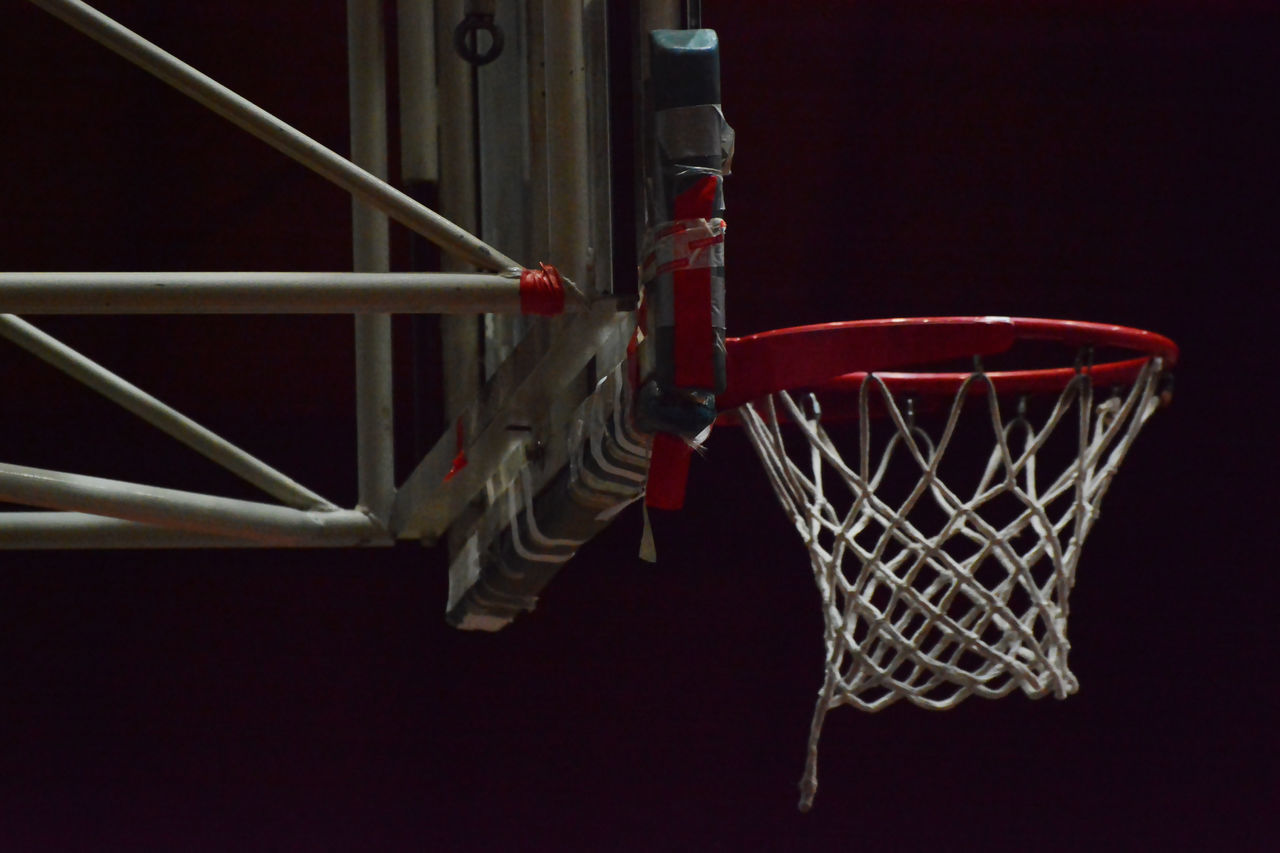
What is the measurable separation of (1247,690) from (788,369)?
1.64 metres

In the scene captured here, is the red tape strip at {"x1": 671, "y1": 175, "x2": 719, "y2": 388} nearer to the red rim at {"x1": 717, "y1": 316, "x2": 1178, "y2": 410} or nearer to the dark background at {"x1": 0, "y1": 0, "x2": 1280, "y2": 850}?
the red rim at {"x1": 717, "y1": 316, "x2": 1178, "y2": 410}

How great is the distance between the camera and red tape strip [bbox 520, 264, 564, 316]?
4.36ft

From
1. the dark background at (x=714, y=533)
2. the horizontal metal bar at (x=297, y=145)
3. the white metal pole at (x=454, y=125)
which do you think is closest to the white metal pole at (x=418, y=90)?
the white metal pole at (x=454, y=125)

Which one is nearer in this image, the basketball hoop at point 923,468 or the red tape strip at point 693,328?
the red tape strip at point 693,328

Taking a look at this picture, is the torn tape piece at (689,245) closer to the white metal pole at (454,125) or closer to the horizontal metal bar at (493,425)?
the horizontal metal bar at (493,425)

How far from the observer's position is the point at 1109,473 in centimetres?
181

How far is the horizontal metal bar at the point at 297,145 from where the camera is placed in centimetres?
136

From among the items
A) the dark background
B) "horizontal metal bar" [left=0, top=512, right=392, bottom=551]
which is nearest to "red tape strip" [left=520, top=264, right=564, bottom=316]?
"horizontal metal bar" [left=0, top=512, right=392, bottom=551]

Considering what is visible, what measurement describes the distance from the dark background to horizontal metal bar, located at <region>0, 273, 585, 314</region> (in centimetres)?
127

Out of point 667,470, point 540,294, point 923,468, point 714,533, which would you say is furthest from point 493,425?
point 714,533

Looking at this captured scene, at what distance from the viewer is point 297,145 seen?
4.61 ft

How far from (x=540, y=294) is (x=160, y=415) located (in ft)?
2.30

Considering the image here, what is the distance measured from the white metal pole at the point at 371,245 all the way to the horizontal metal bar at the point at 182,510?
2.1 inches

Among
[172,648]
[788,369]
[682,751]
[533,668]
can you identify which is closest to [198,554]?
[172,648]
